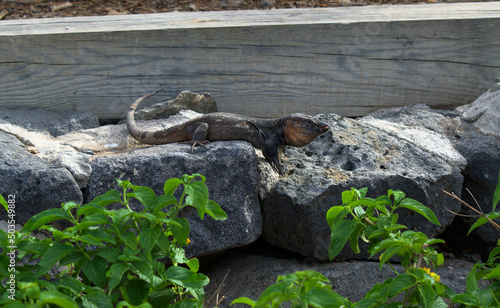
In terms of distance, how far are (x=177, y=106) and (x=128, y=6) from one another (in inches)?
→ 121

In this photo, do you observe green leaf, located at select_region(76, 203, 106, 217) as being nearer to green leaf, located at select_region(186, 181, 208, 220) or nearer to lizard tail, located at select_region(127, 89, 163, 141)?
green leaf, located at select_region(186, 181, 208, 220)

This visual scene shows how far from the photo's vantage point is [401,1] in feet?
21.0

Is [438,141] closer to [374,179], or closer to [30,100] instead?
[374,179]

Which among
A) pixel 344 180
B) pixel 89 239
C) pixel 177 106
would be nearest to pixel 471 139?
pixel 344 180

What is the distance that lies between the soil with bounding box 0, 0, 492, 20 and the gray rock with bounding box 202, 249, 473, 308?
3.93m

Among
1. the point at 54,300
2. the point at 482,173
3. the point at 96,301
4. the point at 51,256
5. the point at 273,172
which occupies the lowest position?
the point at 482,173

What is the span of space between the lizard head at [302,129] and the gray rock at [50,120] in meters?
1.79

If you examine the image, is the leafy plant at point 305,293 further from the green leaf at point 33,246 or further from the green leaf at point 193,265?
the green leaf at point 33,246

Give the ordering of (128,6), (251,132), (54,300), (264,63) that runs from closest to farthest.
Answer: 1. (54,300)
2. (251,132)
3. (264,63)
4. (128,6)

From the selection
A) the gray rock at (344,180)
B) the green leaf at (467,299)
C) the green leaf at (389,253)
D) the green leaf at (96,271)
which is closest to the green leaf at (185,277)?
the green leaf at (96,271)

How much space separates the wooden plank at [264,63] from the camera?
172 inches

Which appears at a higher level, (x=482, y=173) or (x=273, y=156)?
(x=273, y=156)

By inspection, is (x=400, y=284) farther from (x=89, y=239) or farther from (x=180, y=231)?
(x=89, y=239)

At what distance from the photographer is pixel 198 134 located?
3.64m
